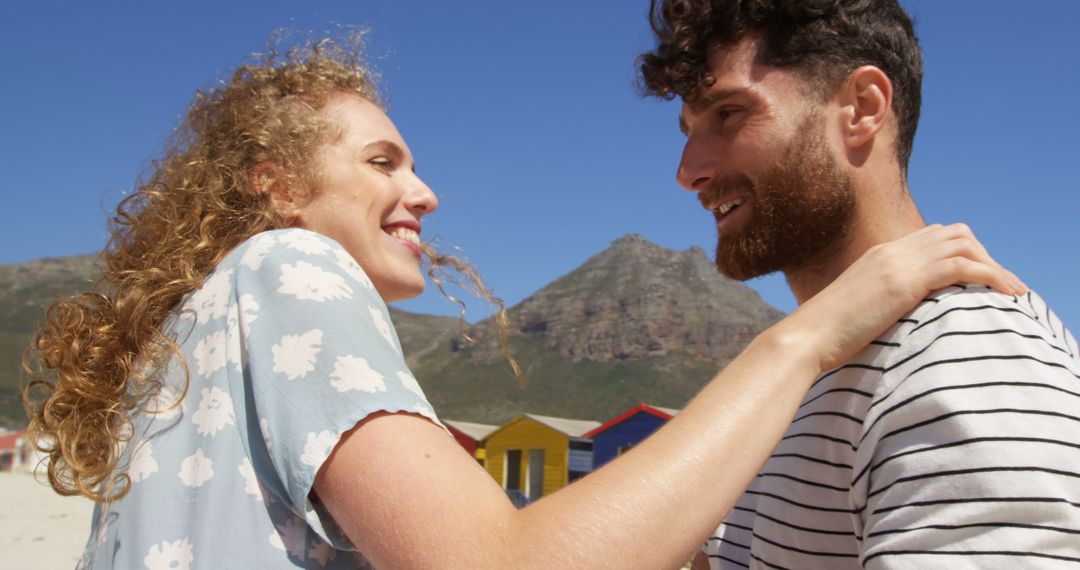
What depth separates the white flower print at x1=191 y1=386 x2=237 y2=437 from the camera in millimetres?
1606

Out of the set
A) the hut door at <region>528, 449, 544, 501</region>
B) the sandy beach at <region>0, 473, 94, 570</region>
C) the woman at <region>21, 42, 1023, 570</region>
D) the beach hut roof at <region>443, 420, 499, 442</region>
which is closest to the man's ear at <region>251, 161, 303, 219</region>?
the woman at <region>21, 42, 1023, 570</region>

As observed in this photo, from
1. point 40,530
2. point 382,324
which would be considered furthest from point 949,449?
point 40,530

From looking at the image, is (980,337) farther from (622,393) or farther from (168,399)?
(622,393)

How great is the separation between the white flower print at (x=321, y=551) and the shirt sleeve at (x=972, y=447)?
100 cm

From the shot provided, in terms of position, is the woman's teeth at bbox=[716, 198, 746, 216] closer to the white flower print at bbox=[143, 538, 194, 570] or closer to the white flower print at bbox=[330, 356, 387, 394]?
Answer: the white flower print at bbox=[330, 356, 387, 394]

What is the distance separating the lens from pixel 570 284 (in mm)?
153375

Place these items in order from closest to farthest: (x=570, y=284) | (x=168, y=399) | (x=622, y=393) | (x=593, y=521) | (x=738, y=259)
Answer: (x=593, y=521)
(x=168, y=399)
(x=738, y=259)
(x=622, y=393)
(x=570, y=284)

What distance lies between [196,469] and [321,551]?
0.91 feet

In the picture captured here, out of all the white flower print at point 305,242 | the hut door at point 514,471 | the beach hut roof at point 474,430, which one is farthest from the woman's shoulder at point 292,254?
the beach hut roof at point 474,430

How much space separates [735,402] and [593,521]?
1.16 feet

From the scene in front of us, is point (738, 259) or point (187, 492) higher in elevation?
point (738, 259)

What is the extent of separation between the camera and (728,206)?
2738mm

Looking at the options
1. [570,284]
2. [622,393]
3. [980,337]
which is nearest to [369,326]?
[980,337]

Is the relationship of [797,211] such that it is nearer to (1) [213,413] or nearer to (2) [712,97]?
(2) [712,97]
